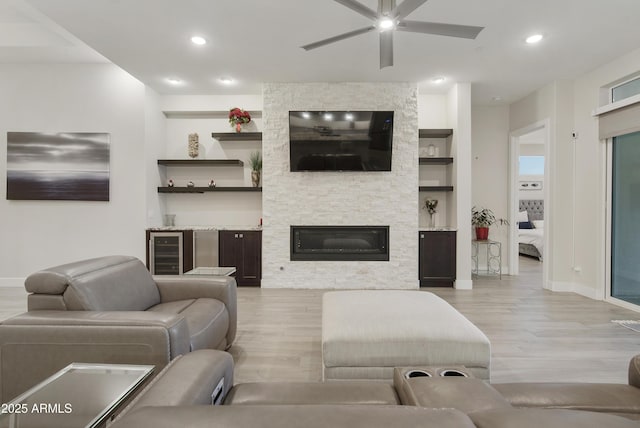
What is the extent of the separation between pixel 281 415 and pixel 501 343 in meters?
2.77

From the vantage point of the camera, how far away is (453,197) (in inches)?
191

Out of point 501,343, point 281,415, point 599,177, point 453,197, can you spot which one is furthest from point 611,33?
point 281,415

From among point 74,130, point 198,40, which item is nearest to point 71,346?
point 198,40

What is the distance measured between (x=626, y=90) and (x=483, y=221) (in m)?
2.42

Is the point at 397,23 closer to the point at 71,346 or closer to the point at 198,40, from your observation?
the point at 198,40

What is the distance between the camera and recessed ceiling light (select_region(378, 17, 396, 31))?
2420 mm

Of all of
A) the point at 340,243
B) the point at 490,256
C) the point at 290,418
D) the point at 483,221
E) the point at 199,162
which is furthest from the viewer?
the point at 490,256

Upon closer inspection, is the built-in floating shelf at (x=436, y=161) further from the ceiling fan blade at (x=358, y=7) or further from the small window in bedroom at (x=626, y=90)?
the ceiling fan blade at (x=358, y=7)

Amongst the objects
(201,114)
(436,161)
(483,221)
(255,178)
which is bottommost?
(483,221)

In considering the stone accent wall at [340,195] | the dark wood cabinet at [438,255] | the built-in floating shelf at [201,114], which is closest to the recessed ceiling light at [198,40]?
the stone accent wall at [340,195]

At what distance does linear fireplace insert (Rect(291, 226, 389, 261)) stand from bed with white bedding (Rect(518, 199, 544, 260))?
3.91 meters

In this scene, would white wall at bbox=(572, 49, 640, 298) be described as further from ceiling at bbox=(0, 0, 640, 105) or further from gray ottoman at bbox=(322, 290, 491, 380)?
gray ottoman at bbox=(322, 290, 491, 380)

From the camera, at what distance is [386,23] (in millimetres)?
2457

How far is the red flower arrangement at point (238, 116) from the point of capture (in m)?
5.02
